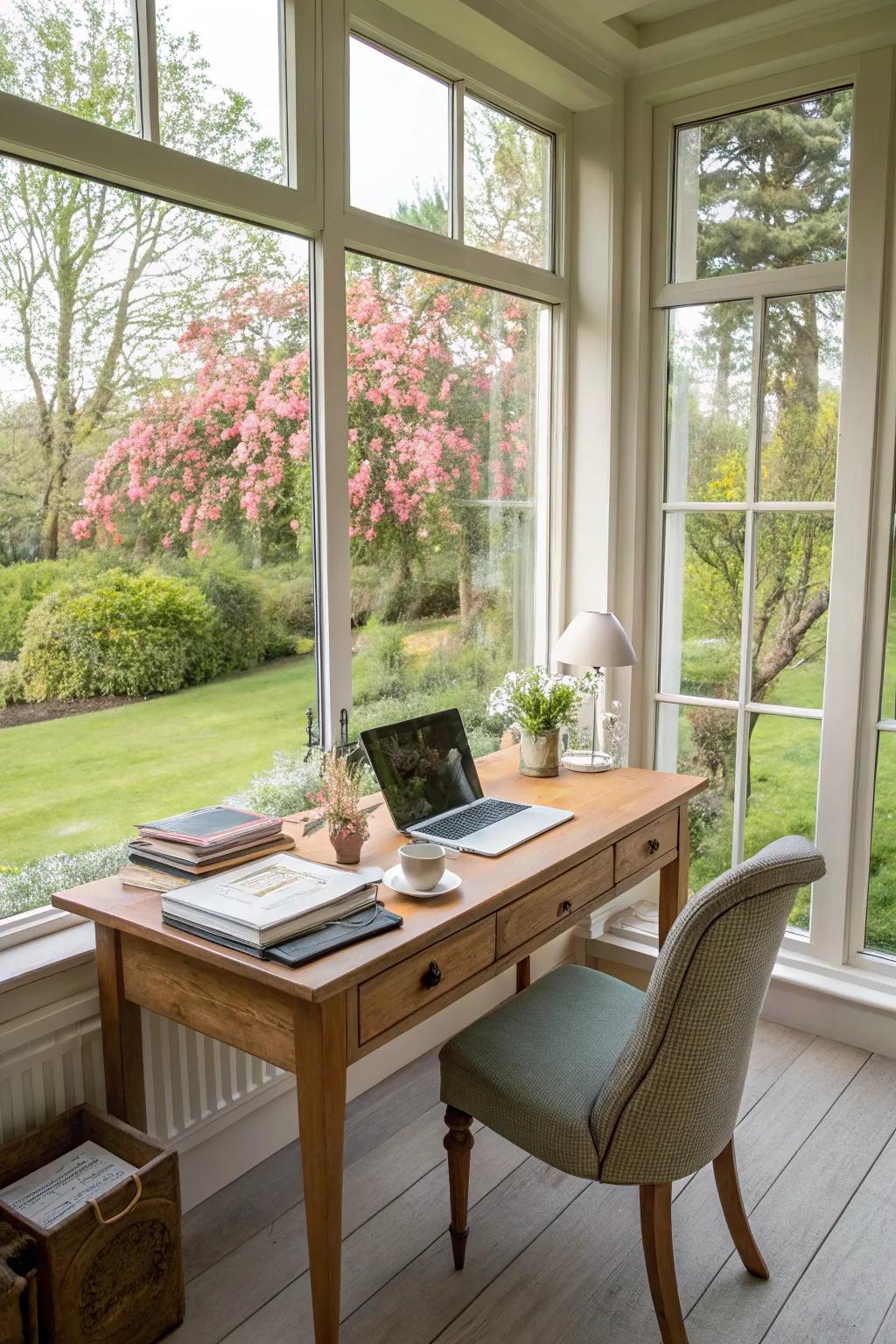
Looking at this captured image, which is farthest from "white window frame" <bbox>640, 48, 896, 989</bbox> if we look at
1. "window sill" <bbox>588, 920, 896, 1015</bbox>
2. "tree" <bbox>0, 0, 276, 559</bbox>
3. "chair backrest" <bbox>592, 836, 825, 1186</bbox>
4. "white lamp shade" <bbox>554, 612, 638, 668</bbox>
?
"tree" <bbox>0, 0, 276, 559</bbox>

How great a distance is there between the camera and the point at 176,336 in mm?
1988

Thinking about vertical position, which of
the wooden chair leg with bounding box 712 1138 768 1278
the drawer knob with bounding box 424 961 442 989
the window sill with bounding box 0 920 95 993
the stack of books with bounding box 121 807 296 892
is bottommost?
the wooden chair leg with bounding box 712 1138 768 1278

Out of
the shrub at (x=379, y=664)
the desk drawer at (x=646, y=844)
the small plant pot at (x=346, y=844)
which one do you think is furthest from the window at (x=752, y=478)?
the small plant pot at (x=346, y=844)

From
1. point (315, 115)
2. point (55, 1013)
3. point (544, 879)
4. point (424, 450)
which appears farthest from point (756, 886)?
point (315, 115)

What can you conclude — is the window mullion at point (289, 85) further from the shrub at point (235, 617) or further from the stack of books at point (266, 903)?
the stack of books at point (266, 903)

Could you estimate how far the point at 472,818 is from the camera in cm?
221

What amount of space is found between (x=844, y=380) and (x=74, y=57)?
1948 millimetres

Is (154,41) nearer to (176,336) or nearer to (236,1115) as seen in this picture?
(176,336)

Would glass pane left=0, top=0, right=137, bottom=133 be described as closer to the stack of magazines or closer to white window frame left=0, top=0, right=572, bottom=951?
white window frame left=0, top=0, right=572, bottom=951

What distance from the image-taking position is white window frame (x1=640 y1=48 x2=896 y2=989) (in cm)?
256

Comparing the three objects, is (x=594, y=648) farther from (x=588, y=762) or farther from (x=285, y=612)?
(x=285, y=612)

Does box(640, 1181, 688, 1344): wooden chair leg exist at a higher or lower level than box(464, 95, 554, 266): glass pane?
lower

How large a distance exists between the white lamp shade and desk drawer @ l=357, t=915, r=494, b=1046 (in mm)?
983

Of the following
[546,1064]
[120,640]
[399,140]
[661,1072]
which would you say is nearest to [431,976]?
[546,1064]
